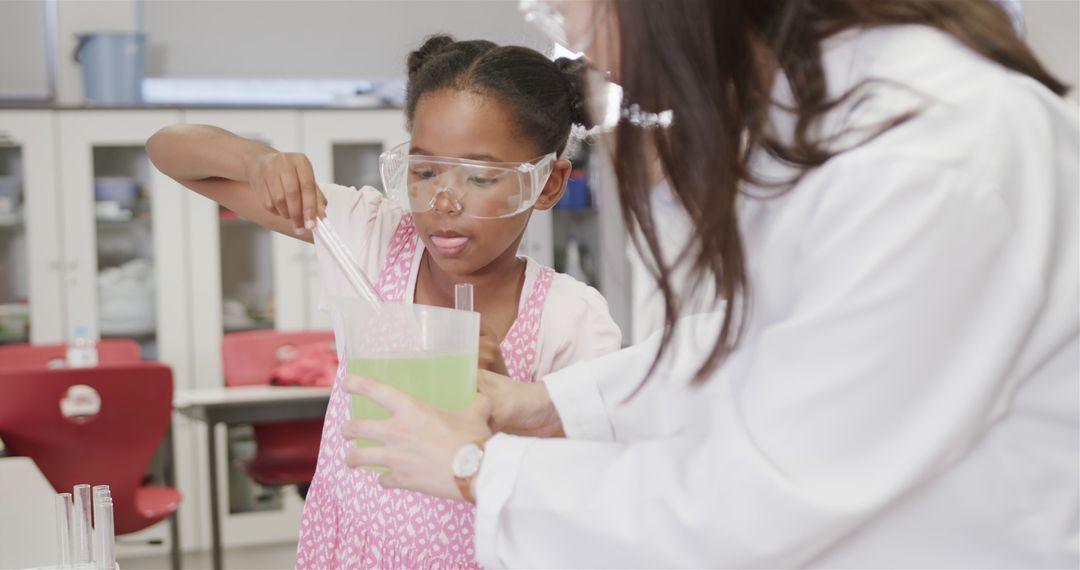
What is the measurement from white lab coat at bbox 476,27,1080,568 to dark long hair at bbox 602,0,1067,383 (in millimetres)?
20

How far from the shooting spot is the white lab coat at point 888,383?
68 centimetres

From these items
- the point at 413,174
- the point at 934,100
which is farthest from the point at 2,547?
the point at 934,100

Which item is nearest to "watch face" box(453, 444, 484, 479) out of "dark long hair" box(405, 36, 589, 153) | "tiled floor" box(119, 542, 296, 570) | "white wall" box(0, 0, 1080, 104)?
"dark long hair" box(405, 36, 589, 153)

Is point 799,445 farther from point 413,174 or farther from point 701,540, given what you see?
point 413,174

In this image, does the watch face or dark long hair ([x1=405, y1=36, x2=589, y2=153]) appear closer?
the watch face

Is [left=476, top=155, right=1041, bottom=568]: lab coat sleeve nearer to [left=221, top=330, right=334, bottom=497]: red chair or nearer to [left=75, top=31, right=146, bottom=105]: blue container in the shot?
[left=221, top=330, right=334, bottom=497]: red chair

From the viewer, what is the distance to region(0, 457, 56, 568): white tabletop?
1.39 metres

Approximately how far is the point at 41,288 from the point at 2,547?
4.00 m

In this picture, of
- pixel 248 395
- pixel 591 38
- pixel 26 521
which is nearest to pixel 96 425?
pixel 248 395

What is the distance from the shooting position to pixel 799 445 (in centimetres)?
70

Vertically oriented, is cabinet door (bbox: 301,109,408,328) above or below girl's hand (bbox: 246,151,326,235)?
above

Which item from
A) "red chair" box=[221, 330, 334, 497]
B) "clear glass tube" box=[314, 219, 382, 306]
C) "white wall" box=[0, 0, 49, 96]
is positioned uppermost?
"white wall" box=[0, 0, 49, 96]

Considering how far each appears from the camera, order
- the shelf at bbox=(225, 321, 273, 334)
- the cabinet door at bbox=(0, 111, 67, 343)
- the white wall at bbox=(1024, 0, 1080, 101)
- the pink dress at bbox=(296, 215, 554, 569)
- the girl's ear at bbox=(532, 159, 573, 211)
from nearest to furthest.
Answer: the pink dress at bbox=(296, 215, 554, 569) < the girl's ear at bbox=(532, 159, 573, 211) < the white wall at bbox=(1024, 0, 1080, 101) < the cabinet door at bbox=(0, 111, 67, 343) < the shelf at bbox=(225, 321, 273, 334)

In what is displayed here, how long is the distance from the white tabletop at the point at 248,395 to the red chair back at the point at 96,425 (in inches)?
10.3
